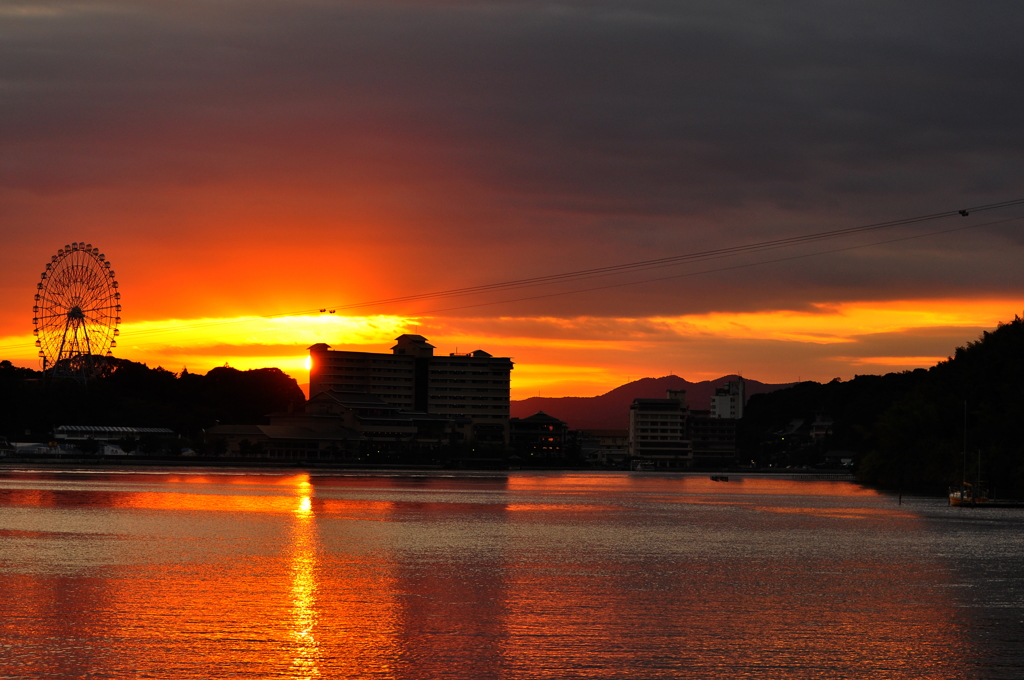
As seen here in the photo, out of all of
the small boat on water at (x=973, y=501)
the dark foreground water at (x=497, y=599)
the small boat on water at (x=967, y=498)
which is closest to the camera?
the dark foreground water at (x=497, y=599)

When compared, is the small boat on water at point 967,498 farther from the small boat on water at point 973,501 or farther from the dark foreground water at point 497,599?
the dark foreground water at point 497,599

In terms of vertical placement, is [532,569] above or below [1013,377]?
below

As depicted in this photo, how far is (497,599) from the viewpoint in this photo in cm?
3341

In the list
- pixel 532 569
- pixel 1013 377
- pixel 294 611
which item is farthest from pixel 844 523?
pixel 294 611

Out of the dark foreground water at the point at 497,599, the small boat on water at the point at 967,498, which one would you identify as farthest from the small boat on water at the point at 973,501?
the dark foreground water at the point at 497,599

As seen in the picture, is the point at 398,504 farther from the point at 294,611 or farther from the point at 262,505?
the point at 294,611

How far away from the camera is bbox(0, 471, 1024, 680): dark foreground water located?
78.7 ft

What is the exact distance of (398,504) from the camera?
88.6 metres

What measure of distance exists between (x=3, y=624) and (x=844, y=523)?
2298 inches

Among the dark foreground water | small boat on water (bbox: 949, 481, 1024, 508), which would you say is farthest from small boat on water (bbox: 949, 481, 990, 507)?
the dark foreground water

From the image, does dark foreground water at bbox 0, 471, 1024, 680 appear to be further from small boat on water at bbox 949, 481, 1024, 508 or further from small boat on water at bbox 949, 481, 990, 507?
small boat on water at bbox 949, 481, 990, 507

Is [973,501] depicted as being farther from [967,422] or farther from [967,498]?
[967,422]

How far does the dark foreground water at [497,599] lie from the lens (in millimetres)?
23984

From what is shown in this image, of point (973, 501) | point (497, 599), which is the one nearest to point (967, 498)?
point (973, 501)
